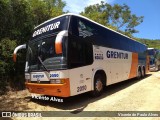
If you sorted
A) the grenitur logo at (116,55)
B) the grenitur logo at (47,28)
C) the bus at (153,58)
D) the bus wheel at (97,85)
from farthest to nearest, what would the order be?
1. the bus at (153,58)
2. the grenitur logo at (116,55)
3. the bus wheel at (97,85)
4. the grenitur logo at (47,28)

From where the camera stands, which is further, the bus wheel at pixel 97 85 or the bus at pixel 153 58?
the bus at pixel 153 58

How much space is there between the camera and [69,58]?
7250 mm

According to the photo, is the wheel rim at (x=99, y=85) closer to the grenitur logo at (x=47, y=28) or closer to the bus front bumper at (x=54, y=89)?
the bus front bumper at (x=54, y=89)

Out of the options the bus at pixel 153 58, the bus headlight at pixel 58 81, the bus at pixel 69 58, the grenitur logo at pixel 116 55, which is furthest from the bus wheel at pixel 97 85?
the bus at pixel 153 58

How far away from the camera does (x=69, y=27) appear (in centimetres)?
759

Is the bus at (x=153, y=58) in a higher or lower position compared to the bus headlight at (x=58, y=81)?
higher

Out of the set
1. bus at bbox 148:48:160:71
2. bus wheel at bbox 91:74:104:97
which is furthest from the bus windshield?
bus at bbox 148:48:160:71

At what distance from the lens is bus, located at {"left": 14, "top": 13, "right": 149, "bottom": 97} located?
724 cm

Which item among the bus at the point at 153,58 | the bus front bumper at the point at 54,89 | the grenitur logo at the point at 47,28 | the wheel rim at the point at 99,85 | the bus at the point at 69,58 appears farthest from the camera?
the bus at the point at 153,58

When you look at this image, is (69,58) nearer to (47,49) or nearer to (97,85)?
(47,49)

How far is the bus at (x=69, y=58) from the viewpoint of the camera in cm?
724

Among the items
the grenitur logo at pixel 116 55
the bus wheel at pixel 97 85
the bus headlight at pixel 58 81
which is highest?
the grenitur logo at pixel 116 55

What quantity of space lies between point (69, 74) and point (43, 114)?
5.25ft

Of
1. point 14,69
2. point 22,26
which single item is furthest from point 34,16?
point 14,69
